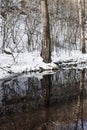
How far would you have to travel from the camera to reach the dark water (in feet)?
29.3

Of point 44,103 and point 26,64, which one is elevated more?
point 26,64

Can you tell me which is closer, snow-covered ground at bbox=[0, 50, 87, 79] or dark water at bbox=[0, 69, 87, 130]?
dark water at bbox=[0, 69, 87, 130]

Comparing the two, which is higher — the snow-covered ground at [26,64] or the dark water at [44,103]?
the snow-covered ground at [26,64]

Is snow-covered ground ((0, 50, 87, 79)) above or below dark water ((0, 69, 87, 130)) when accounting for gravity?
above

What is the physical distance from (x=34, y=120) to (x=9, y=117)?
0.72 meters

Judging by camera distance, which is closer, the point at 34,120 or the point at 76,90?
the point at 34,120

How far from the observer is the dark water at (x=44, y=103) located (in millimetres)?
8930

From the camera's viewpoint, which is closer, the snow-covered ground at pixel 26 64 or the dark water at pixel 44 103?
the dark water at pixel 44 103

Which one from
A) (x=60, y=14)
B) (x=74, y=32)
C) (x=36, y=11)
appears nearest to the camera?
(x=36, y=11)

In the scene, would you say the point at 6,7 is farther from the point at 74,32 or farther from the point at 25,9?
the point at 74,32

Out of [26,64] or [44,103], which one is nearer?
[44,103]

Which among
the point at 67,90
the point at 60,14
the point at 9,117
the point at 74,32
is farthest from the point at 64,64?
the point at 60,14

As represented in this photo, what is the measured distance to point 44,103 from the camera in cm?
1112

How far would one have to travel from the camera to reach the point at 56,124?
8.86 metres
